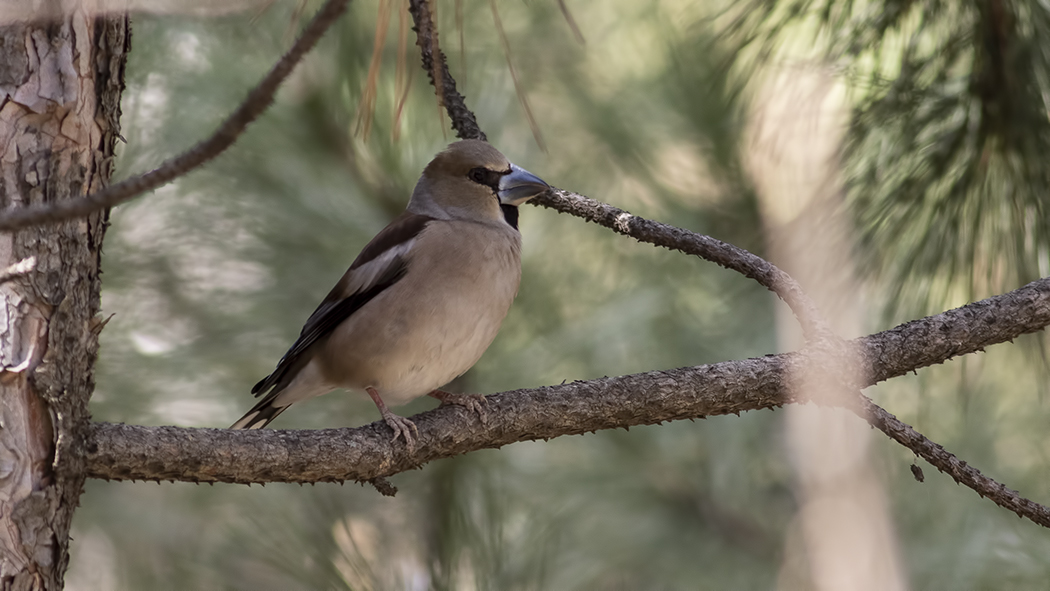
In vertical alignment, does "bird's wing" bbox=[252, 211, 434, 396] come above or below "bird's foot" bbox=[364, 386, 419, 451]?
above

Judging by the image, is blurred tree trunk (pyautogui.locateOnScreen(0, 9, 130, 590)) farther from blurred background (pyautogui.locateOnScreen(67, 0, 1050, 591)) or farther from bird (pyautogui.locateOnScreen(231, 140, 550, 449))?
blurred background (pyautogui.locateOnScreen(67, 0, 1050, 591))

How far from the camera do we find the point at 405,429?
7.37 feet

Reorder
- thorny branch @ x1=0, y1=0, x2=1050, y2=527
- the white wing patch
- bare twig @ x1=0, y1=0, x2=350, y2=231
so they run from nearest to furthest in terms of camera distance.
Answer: bare twig @ x1=0, y1=0, x2=350, y2=231, thorny branch @ x1=0, y1=0, x2=1050, y2=527, the white wing patch

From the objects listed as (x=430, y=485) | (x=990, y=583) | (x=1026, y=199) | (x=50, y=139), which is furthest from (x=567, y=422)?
(x=990, y=583)

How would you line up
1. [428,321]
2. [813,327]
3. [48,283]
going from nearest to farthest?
[48,283] < [813,327] < [428,321]

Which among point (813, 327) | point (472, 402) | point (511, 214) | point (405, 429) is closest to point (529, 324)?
point (511, 214)

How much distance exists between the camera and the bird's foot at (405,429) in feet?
7.30

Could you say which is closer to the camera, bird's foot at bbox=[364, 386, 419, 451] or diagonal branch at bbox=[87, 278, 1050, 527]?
diagonal branch at bbox=[87, 278, 1050, 527]

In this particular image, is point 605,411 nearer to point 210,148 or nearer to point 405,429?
point 405,429

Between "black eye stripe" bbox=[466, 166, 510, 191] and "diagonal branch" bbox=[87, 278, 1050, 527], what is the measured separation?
99 cm

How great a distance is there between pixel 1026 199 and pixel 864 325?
0.88 metres

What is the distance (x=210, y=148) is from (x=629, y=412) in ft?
4.22

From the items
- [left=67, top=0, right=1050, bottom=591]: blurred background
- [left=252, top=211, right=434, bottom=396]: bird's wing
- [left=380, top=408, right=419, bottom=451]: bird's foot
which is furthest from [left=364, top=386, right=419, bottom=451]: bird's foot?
[left=67, top=0, right=1050, bottom=591]: blurred background

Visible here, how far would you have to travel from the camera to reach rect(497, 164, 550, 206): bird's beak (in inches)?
115
